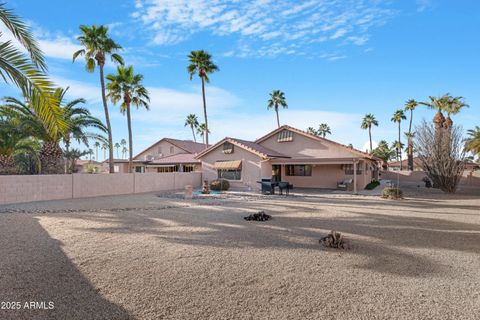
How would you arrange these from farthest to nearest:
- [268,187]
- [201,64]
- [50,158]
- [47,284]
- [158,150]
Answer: [158,150] → [201,64] → [268,187] → [50,158] → [47,284]

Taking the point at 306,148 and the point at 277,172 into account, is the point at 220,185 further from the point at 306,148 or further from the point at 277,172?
the point at 306,148

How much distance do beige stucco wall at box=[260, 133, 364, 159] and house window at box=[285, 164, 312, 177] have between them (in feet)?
3.30

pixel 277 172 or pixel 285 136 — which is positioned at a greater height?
pixel 285 136

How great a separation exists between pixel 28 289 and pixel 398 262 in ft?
23.7

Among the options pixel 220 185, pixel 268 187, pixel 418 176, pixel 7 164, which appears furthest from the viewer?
pixel 418 176

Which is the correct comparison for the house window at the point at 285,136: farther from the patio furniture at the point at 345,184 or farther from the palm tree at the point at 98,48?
the palm tree at the point at 98,48

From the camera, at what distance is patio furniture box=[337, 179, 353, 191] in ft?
79.0

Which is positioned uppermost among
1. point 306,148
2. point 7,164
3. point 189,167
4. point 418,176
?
point 306,148

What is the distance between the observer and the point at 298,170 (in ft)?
91.2

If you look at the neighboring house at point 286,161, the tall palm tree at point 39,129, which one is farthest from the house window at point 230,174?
the tall palm tree at point 39,129

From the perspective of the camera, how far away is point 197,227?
980 centimetres

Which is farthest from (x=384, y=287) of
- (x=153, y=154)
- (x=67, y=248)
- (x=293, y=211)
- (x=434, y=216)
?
(x=153, y=154)

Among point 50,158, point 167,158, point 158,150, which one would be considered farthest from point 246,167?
point 158,150

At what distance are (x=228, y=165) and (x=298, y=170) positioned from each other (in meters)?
6.99
